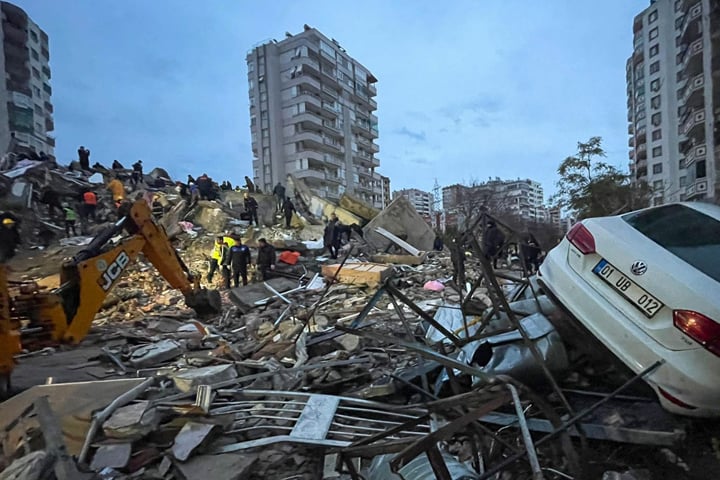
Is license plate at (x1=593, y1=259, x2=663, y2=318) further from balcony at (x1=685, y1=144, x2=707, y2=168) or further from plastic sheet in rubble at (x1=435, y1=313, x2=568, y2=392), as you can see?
balcony at (x1=685, y1=144, x2=707, y2=168)

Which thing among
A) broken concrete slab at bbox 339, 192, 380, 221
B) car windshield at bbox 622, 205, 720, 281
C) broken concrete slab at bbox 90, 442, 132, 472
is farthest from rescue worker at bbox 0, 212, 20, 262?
broken concrete slab at bbox 339, 192, 380, 221

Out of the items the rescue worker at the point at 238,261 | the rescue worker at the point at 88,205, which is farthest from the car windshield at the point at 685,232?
the rescue worker at the point at 88,205

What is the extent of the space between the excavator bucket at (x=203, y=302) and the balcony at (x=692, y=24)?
37.0 m

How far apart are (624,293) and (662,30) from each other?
190ft

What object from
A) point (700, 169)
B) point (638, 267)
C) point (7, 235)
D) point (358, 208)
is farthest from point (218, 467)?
point (700, 169)

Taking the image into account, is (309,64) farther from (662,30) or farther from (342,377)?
(342,377)

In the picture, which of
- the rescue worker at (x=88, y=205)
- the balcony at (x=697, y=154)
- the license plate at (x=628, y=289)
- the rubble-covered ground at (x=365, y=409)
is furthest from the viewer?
the balcony at (x=697, y=154)

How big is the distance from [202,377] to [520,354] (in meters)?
2.90

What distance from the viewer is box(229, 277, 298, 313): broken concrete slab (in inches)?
349

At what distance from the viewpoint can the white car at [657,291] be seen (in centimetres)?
212

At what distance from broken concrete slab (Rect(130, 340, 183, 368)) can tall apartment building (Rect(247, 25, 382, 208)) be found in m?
45.4

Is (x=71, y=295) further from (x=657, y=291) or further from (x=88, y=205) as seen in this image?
(x=88, y=205)

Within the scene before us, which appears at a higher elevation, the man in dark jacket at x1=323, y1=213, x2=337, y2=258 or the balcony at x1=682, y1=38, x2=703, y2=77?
the balcony at x1=682, y1=38, x2=703, y2=77

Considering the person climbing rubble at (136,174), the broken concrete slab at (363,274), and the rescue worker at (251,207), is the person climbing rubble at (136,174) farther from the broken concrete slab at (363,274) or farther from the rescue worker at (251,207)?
the broken concrete slab at (363,274)
